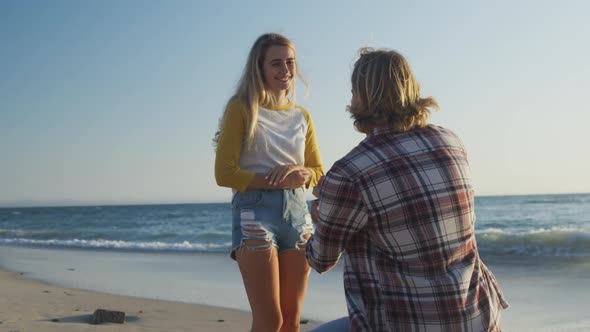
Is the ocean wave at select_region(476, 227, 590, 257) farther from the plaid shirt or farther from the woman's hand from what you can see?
the plaid shirt

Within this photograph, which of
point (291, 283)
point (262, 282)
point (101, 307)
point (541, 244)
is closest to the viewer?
point (262, 282)

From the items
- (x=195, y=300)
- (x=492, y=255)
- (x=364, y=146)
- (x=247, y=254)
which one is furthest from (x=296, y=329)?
(x=492, y=255)

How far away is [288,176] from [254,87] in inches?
15.4

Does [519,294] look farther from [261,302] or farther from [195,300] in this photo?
[261,302]

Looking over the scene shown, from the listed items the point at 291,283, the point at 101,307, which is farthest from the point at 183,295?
the point at 291,283

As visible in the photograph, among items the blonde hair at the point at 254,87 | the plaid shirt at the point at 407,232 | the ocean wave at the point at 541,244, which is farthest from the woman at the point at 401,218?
the ocean wave at the point at 541,244

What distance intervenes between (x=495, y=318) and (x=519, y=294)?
4734 millimetres

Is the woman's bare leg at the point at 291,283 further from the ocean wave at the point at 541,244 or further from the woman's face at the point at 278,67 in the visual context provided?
the ocean wave at the point at 541,244

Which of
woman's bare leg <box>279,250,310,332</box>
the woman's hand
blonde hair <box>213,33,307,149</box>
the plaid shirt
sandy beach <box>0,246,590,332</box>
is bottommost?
sandy beach <box>0,246,590,332</box>

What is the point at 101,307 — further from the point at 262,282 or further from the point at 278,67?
the point at 278,67

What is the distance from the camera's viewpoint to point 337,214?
166 cm

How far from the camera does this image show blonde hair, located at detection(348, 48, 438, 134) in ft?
5.58

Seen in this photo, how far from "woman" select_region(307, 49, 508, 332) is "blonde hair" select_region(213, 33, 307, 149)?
0.82 meters

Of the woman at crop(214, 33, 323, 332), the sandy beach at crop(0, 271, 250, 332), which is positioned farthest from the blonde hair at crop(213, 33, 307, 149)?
the sandy beach at crop(0, 271, 250, 332)
